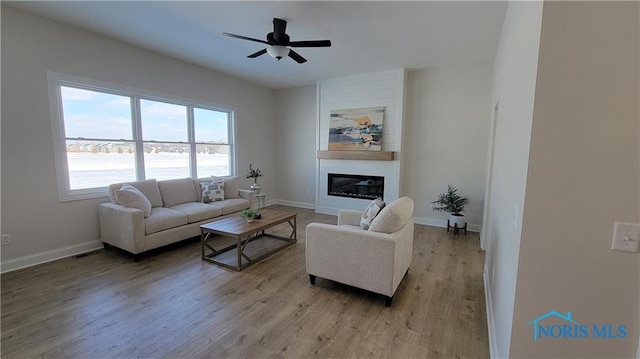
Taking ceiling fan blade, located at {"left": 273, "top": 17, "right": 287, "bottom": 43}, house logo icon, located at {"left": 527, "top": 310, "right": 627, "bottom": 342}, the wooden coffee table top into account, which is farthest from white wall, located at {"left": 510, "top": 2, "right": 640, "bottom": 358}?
the wooden coffee table top

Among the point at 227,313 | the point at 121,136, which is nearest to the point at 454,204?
the point at 227,313

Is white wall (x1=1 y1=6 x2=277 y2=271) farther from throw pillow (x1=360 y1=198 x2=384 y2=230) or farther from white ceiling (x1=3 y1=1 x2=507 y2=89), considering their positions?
throw pillow (x1=360 y1=198 x2=384 y2=230)

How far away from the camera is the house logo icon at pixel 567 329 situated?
114 centimetres

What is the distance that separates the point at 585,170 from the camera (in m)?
1.09

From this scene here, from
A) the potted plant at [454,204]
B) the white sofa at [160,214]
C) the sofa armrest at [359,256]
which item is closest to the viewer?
the sofa armrest at [359,256]

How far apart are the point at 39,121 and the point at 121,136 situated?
88cm

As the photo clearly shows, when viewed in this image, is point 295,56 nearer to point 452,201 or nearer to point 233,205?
point 233,205

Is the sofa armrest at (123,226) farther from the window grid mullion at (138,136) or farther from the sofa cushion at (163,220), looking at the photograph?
the window grid mullion at (138,136)

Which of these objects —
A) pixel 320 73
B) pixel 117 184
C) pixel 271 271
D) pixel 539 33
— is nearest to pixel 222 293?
pixel 271 271

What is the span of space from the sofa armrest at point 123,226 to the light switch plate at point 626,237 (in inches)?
158

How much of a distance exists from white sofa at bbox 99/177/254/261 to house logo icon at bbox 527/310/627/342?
374 centimetres

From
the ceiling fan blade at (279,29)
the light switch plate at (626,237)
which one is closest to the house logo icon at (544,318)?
the light switch plate at (626,237)

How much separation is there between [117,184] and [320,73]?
3.79 metres

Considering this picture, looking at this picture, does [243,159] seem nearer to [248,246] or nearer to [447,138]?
[248,246]
